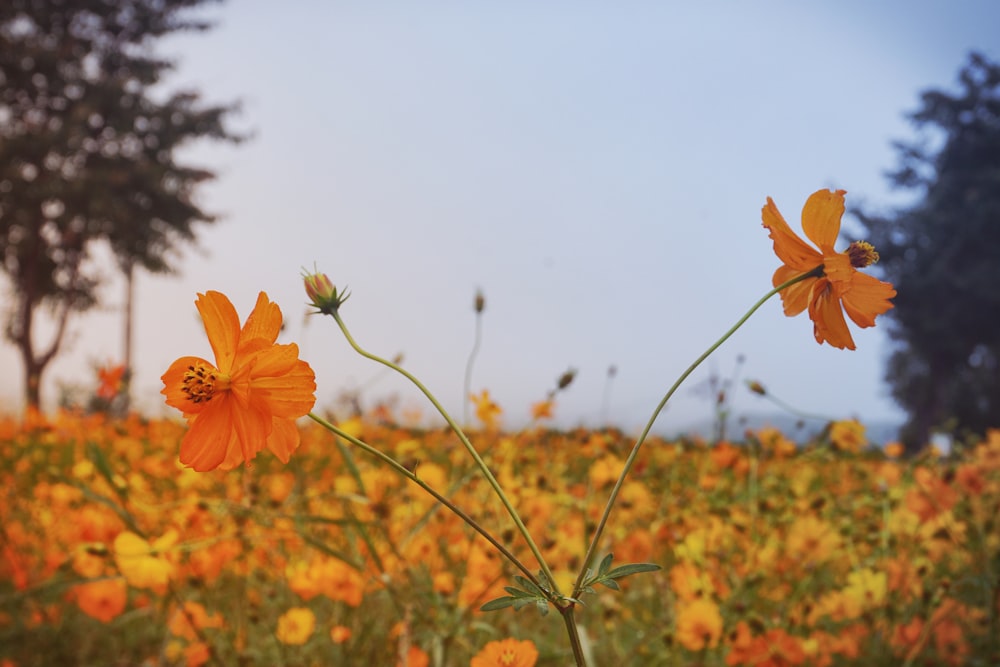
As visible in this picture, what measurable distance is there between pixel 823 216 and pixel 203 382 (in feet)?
1.05

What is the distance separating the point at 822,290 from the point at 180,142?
11161mm

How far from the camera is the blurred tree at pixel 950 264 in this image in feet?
36.9

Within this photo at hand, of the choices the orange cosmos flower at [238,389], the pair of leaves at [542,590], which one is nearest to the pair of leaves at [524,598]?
the pair of leaves at [542,590]

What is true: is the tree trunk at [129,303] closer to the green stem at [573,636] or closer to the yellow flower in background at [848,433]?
the yellow flower in background at [848,433]

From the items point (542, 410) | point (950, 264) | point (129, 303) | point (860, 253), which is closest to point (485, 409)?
point (542, 410)

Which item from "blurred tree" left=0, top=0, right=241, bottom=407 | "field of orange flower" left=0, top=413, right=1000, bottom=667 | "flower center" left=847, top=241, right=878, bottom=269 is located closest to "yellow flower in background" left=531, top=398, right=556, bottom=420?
"field of orange flower" left=0, top=413, right=1000, bottom=667

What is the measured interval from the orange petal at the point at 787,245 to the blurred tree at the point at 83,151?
1000 cm

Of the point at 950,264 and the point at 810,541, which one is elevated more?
the point at 950,264

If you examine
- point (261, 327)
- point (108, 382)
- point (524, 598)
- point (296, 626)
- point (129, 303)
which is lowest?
point (296, 626)

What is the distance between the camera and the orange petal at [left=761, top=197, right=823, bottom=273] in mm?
402

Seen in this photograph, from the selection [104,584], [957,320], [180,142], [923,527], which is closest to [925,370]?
[957,320]

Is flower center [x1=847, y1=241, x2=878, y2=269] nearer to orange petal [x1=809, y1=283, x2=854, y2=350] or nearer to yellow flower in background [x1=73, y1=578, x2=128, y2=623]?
orange petal [x1=809, y1=283, x2=854, y2=350]

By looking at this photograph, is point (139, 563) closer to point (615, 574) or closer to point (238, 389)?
point (238, 389)

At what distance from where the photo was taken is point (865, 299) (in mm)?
403
